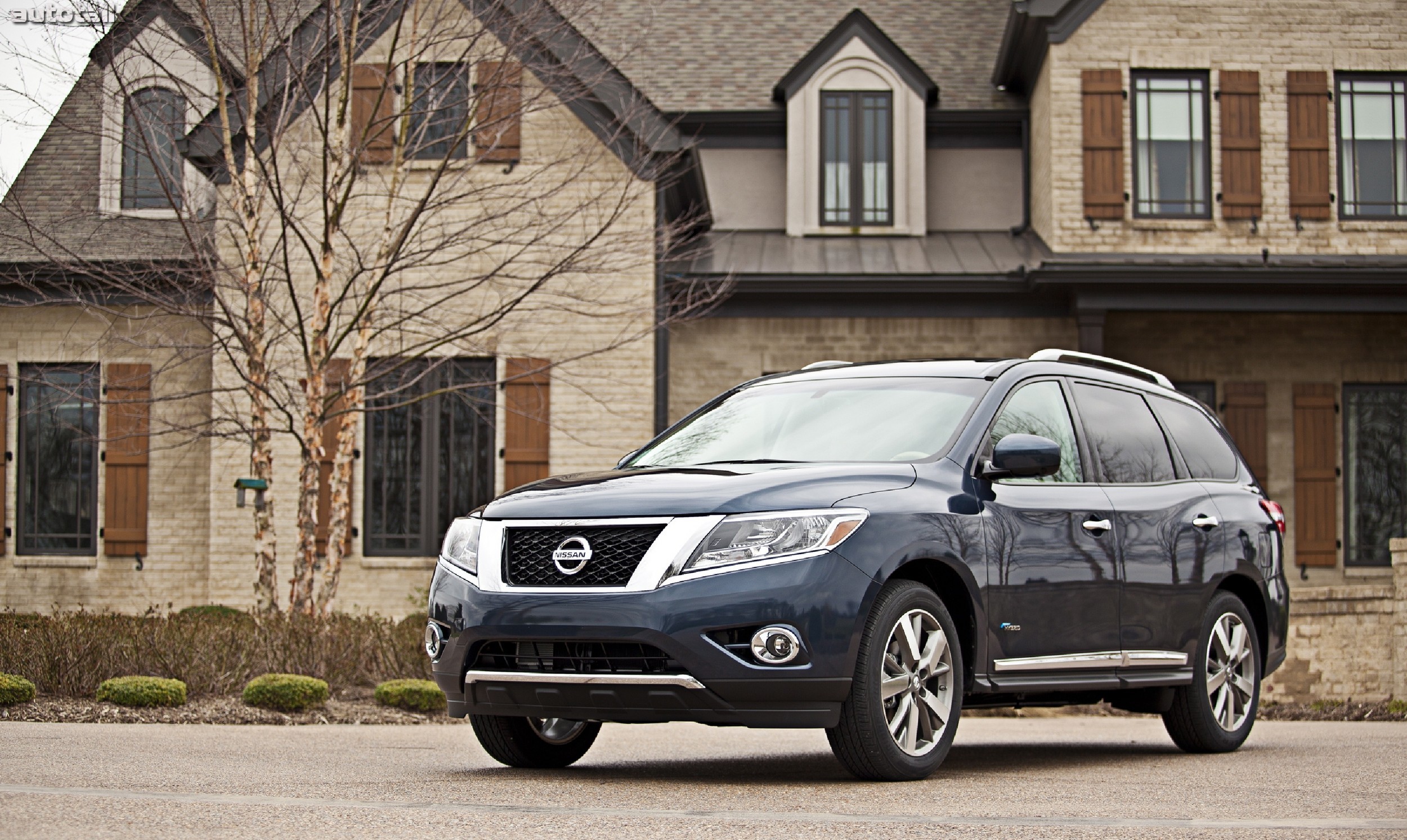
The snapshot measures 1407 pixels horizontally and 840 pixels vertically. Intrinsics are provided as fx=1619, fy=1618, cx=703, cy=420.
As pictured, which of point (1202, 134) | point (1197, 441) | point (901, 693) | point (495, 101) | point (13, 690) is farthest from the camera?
point (1202, 134)

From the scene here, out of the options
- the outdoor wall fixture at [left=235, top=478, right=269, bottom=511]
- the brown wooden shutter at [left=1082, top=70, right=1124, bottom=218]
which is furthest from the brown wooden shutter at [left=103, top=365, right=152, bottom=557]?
the brown wooden shutter at [left=1082, top=70, right=1124, bottom=218]

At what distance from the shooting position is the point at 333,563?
14.1m

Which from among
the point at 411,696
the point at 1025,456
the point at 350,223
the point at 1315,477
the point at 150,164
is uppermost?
the point at 150,164

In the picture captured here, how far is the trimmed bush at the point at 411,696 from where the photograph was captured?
35.1 feet

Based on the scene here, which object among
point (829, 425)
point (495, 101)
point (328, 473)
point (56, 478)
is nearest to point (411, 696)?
point (829, 425)

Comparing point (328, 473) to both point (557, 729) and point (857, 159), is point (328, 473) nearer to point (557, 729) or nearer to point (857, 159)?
point (857, 159)

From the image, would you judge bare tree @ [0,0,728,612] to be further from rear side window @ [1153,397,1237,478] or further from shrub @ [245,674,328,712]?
rear side window @ [1153,397,1237,478]

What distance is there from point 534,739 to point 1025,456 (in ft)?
7.77

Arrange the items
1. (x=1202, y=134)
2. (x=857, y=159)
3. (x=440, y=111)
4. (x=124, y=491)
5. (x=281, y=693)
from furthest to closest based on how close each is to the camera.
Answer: (x=857, y=159) → (x=1202, y=134) → (x=124, y=491) → (x=440, y=111) → (x=281, y=693)

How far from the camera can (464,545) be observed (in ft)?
21.0

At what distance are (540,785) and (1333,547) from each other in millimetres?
15369

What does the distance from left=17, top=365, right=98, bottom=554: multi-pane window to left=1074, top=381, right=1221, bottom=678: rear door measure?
47.8 feet

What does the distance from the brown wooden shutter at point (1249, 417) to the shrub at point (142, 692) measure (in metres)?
13.2

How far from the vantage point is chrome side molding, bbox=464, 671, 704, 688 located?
5719 mm
